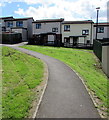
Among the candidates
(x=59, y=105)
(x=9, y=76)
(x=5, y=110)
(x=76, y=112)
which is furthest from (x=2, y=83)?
(x=76, y=112)

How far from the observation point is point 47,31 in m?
43.1

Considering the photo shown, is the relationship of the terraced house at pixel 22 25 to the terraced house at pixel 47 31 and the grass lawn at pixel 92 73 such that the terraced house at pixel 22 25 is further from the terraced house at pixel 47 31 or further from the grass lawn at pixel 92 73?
the grass lawn at pixel 92 73

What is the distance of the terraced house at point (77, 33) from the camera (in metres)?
39.3

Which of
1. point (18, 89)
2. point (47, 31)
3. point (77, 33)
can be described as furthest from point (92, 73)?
point (47, 31)

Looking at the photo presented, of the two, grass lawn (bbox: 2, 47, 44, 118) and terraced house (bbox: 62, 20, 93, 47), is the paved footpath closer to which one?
grass lawn (bbox: 2, 47, 44, 118)

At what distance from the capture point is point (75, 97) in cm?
778

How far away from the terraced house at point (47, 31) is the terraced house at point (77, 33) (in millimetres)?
1573

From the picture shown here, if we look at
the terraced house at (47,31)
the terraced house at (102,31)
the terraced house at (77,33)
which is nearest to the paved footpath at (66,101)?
the terraced house at (77,33)

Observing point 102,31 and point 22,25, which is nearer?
point 102,31

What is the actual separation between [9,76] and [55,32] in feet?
105

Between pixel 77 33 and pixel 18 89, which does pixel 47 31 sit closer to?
pixel 77 33

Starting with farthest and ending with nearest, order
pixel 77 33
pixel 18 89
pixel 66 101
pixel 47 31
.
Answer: pixel 47 31
pixel 77 33
pixel 18 89
pixel 66 101

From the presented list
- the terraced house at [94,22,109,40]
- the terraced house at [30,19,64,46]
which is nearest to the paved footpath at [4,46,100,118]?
the terraced house at [30,19,64,46]

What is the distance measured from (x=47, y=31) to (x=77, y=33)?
7.64 m
